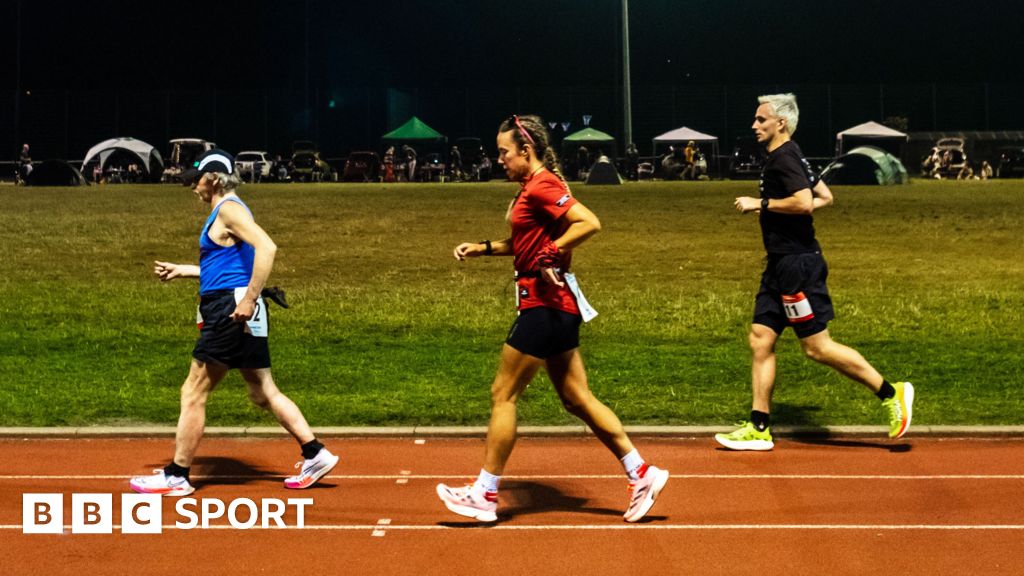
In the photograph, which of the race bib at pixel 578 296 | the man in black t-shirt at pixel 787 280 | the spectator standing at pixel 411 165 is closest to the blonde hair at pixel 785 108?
the man in black t-shirt at pixel 787 280

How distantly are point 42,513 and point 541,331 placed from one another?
2764 mm

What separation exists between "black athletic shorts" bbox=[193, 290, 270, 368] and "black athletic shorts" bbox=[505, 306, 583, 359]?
152 cm

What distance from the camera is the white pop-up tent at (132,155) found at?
183ft

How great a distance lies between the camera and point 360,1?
218 ft

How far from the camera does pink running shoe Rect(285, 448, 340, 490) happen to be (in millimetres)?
8242

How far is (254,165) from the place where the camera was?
5778 centimetres

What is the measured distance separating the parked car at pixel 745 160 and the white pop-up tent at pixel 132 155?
21.8 m

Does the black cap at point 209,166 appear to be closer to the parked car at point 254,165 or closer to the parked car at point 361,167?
the parked car at point 254,165

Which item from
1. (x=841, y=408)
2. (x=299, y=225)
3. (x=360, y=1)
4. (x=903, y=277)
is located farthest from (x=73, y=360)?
(x=360, y=1)

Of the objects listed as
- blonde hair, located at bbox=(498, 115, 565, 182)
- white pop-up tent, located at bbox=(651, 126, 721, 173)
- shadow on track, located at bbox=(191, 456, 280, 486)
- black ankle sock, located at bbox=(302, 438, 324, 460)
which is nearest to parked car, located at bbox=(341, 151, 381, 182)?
white pop-up tent, located at bbox=(651, 126, 721, 173)

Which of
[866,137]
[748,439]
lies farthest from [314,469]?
[866,137]

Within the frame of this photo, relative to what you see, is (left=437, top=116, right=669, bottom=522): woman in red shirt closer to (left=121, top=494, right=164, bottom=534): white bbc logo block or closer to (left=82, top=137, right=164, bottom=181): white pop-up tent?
(left=121, top=494, right=164, bottom=534): white bbc logo block

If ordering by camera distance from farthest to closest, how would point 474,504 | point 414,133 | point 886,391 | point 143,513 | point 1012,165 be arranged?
1. point 414,133
2. point 1012,165
3. point 886,391
4. point 143,513
5. point 474,504

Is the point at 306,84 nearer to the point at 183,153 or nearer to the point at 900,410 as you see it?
the point at 183,153
